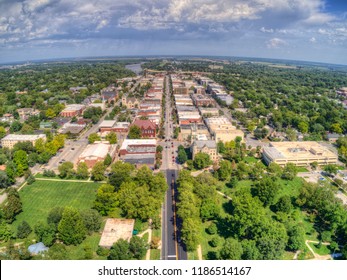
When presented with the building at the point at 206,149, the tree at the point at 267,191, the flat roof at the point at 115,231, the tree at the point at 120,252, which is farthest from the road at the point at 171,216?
the tree at the point at 267,191

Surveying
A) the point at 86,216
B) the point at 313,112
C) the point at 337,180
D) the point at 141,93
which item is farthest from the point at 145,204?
the point at 141,93

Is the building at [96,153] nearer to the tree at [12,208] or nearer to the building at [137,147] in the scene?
the building at [137,147]

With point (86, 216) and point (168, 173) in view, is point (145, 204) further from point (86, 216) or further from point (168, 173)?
point (168, 173)

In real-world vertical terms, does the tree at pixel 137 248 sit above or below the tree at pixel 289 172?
below

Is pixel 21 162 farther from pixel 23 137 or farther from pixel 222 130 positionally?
pixel 222 130

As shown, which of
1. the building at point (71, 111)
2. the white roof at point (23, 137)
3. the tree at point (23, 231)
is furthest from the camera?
the building at point (71, 111)

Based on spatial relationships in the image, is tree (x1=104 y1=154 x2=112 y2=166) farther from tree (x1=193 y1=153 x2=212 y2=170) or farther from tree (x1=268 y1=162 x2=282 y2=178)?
tree (x1=268 y1=162 x2=282 y2=178)

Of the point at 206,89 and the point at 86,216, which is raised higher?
the point at 206,89
